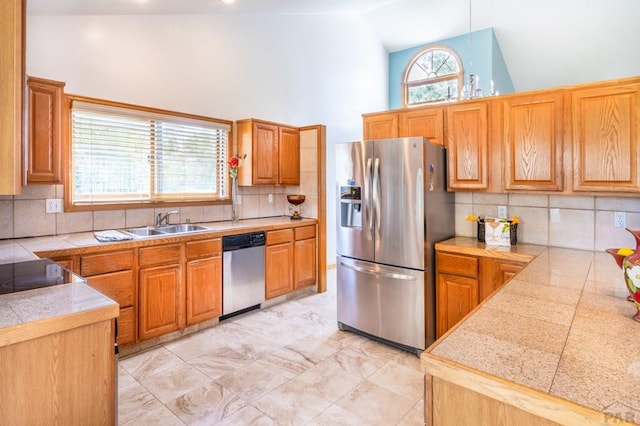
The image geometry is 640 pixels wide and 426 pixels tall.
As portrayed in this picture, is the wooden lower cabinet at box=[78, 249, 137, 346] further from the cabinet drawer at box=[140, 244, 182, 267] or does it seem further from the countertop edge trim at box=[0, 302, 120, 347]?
the countertop edge trim at box=[0, 302, 120, 347]

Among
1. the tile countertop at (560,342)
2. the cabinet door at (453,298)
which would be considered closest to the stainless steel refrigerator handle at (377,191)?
the cabinet door at (453,298)

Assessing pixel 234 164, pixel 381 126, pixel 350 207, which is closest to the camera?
pixel 350 207

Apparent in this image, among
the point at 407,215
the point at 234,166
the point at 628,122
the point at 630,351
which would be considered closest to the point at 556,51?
the point at 628,122

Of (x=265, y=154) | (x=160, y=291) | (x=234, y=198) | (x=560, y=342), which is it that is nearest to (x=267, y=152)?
(x=265, y=154)

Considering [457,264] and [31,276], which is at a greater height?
[31,276]

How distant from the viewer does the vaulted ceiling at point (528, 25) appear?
4.49 metres

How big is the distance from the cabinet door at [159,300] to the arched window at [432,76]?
17.9 ft

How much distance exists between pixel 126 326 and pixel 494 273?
9.35 feet

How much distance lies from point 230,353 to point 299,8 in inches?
163

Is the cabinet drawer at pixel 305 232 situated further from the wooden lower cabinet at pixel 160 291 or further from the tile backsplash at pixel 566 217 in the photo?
the tile backsplash at pixel 566 217

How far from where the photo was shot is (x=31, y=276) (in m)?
1.66

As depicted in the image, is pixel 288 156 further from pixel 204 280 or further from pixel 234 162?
pixel 204 280

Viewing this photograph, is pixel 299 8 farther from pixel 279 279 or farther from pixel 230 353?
pixel 230 353

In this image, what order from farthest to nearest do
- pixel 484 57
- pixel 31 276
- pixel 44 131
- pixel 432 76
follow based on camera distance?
pixel 432 76 → pixel 484 57 → pixel 44 131 → pixel 31 276
